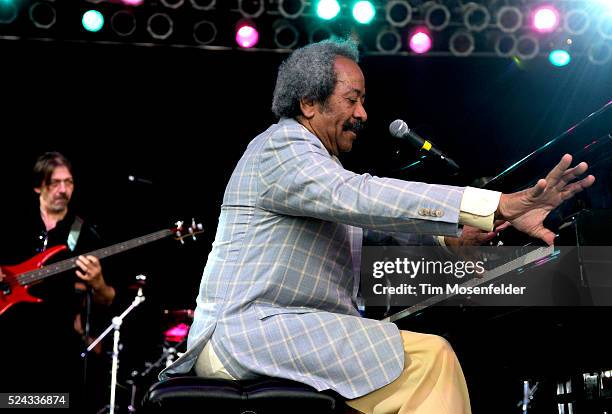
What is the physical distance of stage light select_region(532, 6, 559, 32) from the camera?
5.99 meters

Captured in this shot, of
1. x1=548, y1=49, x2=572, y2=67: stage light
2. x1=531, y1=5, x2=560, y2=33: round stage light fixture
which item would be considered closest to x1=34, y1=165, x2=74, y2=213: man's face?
x1=531, y1=5, x2=560, y2=33: round stage light fixture

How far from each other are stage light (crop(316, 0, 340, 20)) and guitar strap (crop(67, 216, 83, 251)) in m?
2.34

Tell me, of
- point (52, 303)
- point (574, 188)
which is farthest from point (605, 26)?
point (52, 303)

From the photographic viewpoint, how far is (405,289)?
13.5ft

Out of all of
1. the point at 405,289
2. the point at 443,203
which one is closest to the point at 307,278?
the point at 443,203

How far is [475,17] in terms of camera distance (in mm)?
6055

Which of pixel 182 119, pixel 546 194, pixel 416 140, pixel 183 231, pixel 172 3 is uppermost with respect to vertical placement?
pixel 172 3

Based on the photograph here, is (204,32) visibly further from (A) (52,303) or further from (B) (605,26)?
(B) (605,26)

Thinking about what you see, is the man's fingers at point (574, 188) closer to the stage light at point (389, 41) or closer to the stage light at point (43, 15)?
the stage light at point (389, 41)

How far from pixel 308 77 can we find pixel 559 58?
3.96m

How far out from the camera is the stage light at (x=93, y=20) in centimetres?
588

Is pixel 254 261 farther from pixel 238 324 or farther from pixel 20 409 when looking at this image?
pixel 20 409

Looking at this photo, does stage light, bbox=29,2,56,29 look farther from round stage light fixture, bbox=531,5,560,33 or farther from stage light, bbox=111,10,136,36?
round stage light fixture, bbox=531,5,560,33

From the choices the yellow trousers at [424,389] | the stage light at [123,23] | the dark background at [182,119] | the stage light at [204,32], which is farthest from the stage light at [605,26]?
the yellow trousers at [424,389]
